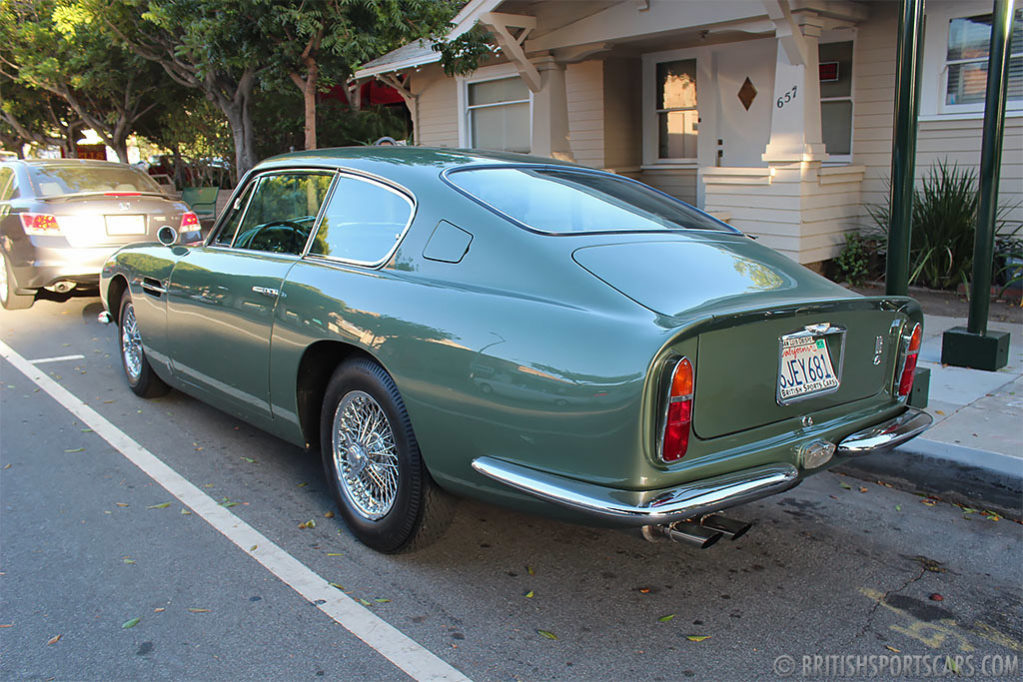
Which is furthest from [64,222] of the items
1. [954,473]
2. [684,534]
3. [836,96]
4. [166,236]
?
[836,96]

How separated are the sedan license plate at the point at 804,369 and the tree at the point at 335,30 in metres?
Result: 7.88

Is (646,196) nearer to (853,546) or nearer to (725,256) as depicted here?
(725,256)

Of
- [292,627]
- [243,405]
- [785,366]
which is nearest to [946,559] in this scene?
[785,366]

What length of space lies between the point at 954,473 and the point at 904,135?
223 centimetres

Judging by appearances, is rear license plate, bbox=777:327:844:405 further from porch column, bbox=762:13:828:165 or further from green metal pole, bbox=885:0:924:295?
porch column, bbox=762:13:828:165

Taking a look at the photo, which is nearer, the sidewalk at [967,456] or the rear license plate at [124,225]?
the sidewalk at [967,456]

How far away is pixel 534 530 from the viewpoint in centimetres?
395

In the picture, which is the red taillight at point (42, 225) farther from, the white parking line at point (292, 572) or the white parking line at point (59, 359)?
the white parking line at point (292, 572)

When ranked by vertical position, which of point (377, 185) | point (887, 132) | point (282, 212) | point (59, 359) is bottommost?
point (59, 359)

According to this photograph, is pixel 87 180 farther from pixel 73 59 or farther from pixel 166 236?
pixel 73 59

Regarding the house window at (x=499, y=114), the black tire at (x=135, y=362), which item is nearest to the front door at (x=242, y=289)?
the black tire at (x=135, y=362)

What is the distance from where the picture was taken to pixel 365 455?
3646mm

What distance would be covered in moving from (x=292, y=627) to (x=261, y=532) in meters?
0.89

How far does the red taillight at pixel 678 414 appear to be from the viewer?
2723mm
